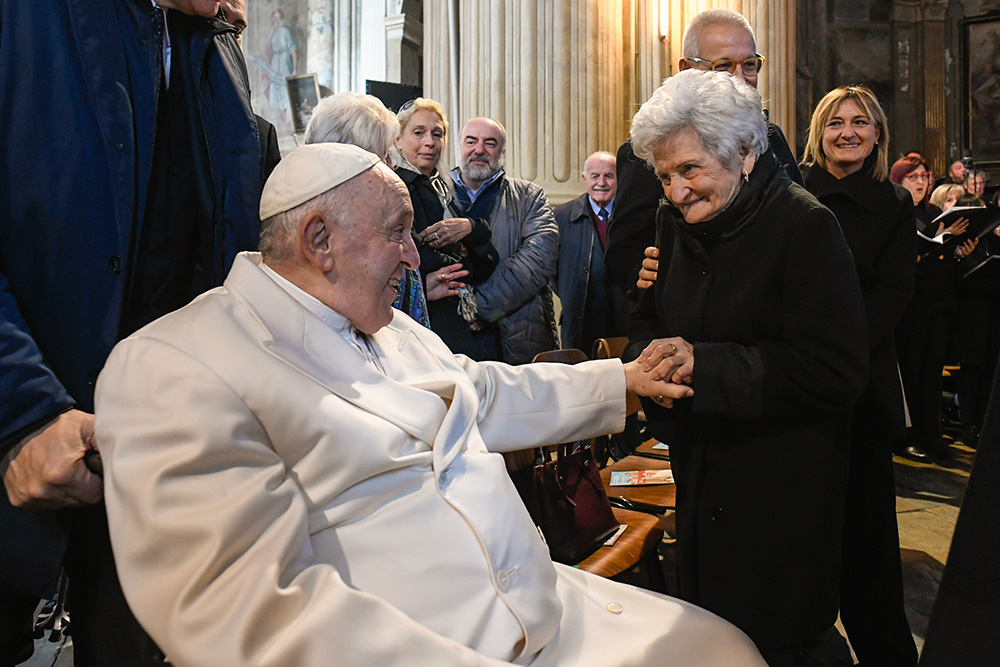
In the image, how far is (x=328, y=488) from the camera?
1.44 meters

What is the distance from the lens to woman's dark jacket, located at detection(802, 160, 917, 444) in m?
2.97

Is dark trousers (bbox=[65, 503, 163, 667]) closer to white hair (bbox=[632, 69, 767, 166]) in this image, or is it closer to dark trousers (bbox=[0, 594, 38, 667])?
dark trousers (bbox=[0, 594, 38, 667])

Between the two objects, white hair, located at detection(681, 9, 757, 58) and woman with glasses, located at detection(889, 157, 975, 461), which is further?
woman with glasses, located at detection(889, 157, 975, 461)

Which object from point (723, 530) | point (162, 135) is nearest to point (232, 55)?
point (162, 135)

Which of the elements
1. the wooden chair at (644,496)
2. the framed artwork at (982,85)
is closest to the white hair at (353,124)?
the wooden chair at (644,496)

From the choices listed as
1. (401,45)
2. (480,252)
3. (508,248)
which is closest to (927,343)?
(508,248)

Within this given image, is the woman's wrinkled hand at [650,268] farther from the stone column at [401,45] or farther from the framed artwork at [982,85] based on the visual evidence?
the framed artwork at [982,85]

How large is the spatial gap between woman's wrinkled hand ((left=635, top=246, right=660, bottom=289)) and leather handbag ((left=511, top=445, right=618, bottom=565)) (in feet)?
2.02

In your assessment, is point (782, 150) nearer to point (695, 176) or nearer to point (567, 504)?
point (695, 176)

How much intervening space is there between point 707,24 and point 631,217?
734 mm

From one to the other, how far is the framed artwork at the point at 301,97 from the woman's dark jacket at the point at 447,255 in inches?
434

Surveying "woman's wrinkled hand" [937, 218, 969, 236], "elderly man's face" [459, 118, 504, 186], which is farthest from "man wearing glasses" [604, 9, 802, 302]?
"woman's wrinkled hand" [937, 218, 969, 236]

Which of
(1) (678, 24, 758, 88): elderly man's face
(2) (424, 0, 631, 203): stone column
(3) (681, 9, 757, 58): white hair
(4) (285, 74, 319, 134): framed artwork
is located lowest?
(1) (678, 24, 758, 88): elderly man's face

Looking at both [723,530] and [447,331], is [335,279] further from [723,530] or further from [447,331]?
[447,331]
